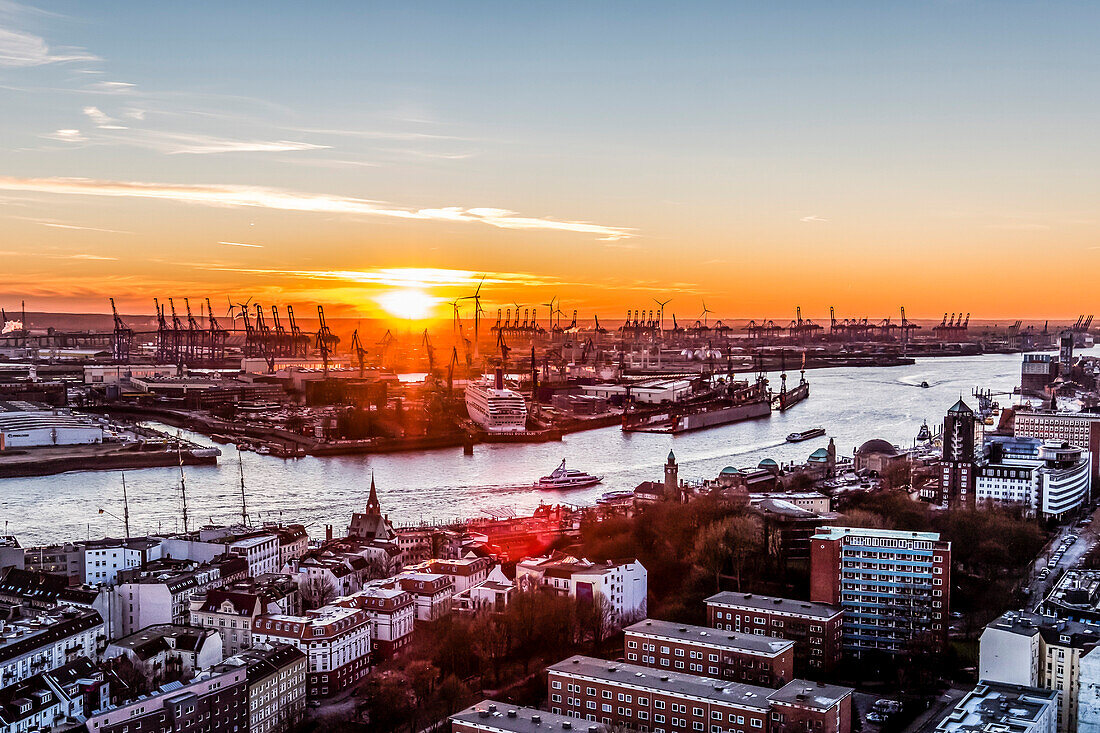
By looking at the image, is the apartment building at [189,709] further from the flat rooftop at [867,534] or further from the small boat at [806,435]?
the small boat at [806,435]

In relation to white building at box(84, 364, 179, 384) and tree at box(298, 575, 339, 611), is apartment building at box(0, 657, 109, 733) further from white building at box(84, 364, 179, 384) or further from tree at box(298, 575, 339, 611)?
white building at box(84, 364, 179, 384)

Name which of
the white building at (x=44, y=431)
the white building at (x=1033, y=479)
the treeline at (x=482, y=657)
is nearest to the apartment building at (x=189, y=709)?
the treeline at (x=482, y=657)

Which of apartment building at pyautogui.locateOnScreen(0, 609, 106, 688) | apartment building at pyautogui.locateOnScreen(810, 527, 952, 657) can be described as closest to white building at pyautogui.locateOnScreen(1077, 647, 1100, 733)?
apartment building at pyautogui.locateOnScreen(810, 527, 952, 657)

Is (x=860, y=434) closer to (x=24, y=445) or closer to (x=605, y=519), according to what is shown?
(x=605, y=519)

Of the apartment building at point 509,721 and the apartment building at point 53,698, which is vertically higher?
the apartment building at point 509,721

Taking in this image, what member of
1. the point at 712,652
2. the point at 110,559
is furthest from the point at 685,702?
the point at 110,559

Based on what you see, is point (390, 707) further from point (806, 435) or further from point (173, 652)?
point (806, 435)

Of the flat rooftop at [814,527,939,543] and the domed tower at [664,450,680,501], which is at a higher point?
the flat rooftop at [814,527,939,543]
